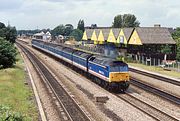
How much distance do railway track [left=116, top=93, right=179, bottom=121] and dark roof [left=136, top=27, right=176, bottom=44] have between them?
36.5 m

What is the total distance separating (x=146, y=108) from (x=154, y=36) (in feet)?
145

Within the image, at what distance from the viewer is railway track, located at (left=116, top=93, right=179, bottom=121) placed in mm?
21516

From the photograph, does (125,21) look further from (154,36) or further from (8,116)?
(8,116)

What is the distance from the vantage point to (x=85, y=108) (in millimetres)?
24578

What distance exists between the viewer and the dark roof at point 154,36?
65.6 metres

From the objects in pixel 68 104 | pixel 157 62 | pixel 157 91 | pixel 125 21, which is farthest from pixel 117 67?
pixel 125 21

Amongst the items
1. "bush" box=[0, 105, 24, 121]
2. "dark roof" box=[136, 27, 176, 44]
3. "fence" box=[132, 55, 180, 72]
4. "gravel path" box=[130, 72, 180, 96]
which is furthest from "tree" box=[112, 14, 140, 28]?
"bush" box=[0, 105, 24, 121]

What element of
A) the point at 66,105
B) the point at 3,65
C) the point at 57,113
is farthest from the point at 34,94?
the point at 3,65

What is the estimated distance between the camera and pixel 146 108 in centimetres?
2456

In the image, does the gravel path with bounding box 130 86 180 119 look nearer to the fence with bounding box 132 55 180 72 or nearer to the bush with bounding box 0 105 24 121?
the bush with bounding box 0 105 24 121

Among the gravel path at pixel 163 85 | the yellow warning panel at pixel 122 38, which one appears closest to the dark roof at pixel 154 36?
the yellow warning panel at pixel 122 38

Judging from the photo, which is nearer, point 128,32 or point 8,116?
point 8,116

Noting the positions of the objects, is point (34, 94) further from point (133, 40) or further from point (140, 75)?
point (133, 40)

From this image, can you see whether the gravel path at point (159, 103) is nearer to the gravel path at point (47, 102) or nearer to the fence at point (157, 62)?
the gravel path at point (47, 102)
